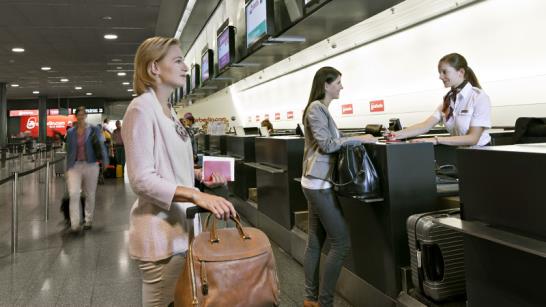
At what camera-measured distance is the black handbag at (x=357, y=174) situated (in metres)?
2.53

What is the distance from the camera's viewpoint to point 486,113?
2.79 m

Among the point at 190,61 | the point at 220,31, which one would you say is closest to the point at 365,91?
the point at 220,31

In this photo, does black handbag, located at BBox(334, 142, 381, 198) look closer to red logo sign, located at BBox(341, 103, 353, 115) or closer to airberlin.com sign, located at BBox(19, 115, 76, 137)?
red logo sign, located at BBox(341, 103, 353, 115)

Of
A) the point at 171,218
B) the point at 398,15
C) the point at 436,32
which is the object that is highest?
the point at 398,15

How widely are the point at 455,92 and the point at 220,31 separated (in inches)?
219

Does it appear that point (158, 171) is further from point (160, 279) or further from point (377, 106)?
point (377, 106)

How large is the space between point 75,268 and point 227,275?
3512 millimetres

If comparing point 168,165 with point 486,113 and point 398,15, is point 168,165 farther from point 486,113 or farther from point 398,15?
point 398,15

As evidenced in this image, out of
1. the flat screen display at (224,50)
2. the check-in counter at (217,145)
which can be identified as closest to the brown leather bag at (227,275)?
the flat screen display at (224,50)

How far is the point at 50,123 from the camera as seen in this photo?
29656 millimetres

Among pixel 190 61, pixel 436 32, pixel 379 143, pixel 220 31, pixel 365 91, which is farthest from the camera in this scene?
pixel 190 61

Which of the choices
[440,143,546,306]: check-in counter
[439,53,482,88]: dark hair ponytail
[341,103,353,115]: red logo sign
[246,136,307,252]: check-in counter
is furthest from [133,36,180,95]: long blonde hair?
[341,103,353,115]: red logo sign

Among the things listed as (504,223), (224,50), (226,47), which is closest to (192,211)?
(504,223)

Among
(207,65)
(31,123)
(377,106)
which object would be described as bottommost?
(377,106)
